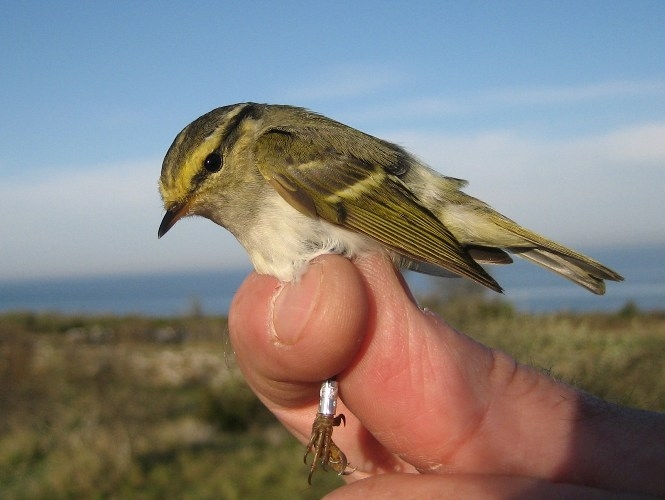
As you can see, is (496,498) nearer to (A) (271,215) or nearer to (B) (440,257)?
(B) (440,257)

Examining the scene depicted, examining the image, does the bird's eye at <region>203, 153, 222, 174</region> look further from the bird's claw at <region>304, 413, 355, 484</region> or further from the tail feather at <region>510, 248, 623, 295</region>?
the tail feather at <region>510, 248, 623, 295</region>

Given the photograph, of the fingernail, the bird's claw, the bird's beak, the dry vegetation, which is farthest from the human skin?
the dry vegetation

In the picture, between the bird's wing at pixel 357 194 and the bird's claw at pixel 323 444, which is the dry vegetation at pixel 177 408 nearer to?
the bird's claw at pixel 323 444

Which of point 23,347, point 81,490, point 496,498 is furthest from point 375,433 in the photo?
point 23,347

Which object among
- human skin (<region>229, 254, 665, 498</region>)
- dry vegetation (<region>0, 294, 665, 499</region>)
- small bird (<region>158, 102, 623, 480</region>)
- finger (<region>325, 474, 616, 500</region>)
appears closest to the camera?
finger (<region>325, 474, 616, 500</region>)

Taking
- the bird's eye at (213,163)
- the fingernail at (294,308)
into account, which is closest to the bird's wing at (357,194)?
the bird's eye at (213,163)
